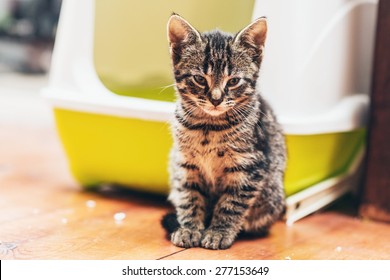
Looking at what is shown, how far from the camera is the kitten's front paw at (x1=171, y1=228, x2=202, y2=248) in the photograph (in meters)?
0.95

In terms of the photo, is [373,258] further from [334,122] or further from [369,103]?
[369,103]

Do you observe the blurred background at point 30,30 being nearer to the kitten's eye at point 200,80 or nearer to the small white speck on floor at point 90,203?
the small white speck on floor at point 90,203

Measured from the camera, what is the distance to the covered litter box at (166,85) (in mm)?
1072

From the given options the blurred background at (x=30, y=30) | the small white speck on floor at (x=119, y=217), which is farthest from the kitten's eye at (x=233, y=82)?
the blurred background at (x=30, y=30)

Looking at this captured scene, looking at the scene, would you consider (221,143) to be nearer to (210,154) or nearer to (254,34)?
(210,154)

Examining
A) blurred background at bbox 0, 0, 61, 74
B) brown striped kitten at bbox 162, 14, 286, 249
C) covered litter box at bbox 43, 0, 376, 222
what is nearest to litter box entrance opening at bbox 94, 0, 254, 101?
covered litter box at bbox 43, 0, 376, 222

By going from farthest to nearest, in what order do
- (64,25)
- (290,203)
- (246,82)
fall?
(64,25), (290,203), (246,82)

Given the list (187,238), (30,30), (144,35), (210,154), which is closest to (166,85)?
(144,35)

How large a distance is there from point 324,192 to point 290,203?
0.48ft

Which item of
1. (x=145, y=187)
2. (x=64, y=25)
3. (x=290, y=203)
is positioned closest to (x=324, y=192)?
(x=290, y=203)

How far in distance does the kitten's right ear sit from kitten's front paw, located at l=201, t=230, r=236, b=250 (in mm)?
317

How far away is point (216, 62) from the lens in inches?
35.1

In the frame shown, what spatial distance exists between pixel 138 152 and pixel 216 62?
37cm

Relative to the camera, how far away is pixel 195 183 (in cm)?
100
